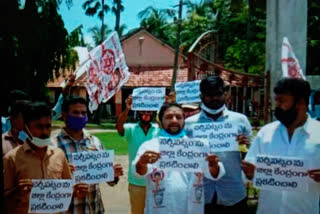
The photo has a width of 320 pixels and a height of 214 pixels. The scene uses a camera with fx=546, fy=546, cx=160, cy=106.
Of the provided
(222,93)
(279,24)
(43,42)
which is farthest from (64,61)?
(222,93)

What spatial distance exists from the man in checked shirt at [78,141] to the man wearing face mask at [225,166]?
82cm

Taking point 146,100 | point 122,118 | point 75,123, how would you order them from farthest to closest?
point 146,100 < point 122,118 < point 75,123

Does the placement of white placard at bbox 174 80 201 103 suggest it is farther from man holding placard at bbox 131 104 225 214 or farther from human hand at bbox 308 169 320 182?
human hand at bbox 308 169 320 182

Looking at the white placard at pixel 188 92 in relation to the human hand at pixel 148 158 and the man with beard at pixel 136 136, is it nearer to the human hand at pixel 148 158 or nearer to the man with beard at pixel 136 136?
the man with beard at pixel 136 136

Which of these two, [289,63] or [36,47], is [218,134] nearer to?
[289,63]

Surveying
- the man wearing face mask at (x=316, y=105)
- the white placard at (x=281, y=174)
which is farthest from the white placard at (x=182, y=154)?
the man wearing face mask at (x=316, y=105)

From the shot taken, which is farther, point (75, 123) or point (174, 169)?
point (75, 123)

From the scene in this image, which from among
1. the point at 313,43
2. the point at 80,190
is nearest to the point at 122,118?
the point at 80,190

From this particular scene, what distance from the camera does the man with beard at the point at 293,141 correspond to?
3.85 meters

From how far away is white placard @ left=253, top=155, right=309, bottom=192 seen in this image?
12.4 feet

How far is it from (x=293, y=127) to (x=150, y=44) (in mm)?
38639

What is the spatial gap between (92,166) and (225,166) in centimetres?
113

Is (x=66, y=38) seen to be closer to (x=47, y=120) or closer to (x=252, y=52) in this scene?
(x=252, y=52)

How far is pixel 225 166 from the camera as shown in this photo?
15.2 ft
